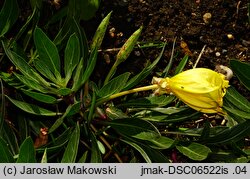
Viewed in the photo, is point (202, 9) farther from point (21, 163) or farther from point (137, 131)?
point (21, 163)

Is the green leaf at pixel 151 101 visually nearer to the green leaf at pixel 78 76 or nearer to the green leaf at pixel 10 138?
the green leaf at pixel 78 76

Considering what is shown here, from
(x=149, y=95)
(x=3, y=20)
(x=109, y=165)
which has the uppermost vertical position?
(x=3, y=20)

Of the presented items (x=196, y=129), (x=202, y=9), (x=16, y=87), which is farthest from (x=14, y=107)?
(x=202, y=9)

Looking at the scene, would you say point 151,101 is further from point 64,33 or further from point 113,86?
point 64,33

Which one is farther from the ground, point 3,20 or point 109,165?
point 3,20

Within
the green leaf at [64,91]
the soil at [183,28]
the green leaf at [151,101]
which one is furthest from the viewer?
the soil at [183,28]

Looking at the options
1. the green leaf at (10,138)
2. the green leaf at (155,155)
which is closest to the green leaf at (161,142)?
the green leaf at (155,155)

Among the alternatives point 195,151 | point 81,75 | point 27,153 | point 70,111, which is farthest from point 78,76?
point 195,151
